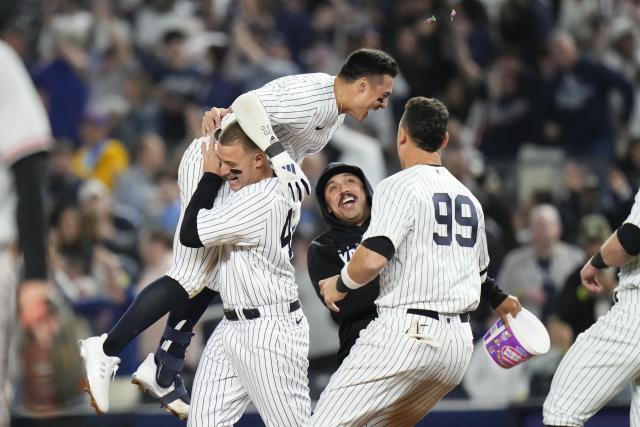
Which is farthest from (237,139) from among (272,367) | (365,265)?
(272,367)

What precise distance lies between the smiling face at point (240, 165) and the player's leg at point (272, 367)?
62 centimetres

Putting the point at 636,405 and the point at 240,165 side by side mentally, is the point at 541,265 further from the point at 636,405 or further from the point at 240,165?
the point at 240,165

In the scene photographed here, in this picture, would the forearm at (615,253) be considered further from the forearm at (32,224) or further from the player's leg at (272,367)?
the forearm at (32,224)

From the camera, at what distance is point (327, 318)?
31.7 ft

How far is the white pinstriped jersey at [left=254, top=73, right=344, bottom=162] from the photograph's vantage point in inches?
222

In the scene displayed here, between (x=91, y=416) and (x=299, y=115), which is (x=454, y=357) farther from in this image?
(x=91, y=416)

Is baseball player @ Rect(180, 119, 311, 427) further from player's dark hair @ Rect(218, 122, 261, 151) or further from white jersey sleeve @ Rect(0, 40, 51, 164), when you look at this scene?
white jersey sleeve @ Rect(0, 40, 51, 164)

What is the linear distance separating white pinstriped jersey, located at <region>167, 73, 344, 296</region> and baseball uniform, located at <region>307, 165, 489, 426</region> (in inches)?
23.8

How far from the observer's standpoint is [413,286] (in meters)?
5.25

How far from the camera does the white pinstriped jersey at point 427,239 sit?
5.18 metres

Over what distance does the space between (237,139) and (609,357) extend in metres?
1.87

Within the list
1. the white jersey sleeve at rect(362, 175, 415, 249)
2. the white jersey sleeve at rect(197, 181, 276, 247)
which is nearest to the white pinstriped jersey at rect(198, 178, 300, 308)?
the white jersey sleeve at rect(197, 181, 276, 247)

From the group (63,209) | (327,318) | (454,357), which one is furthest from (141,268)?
(454,357)

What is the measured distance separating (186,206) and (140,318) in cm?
54
